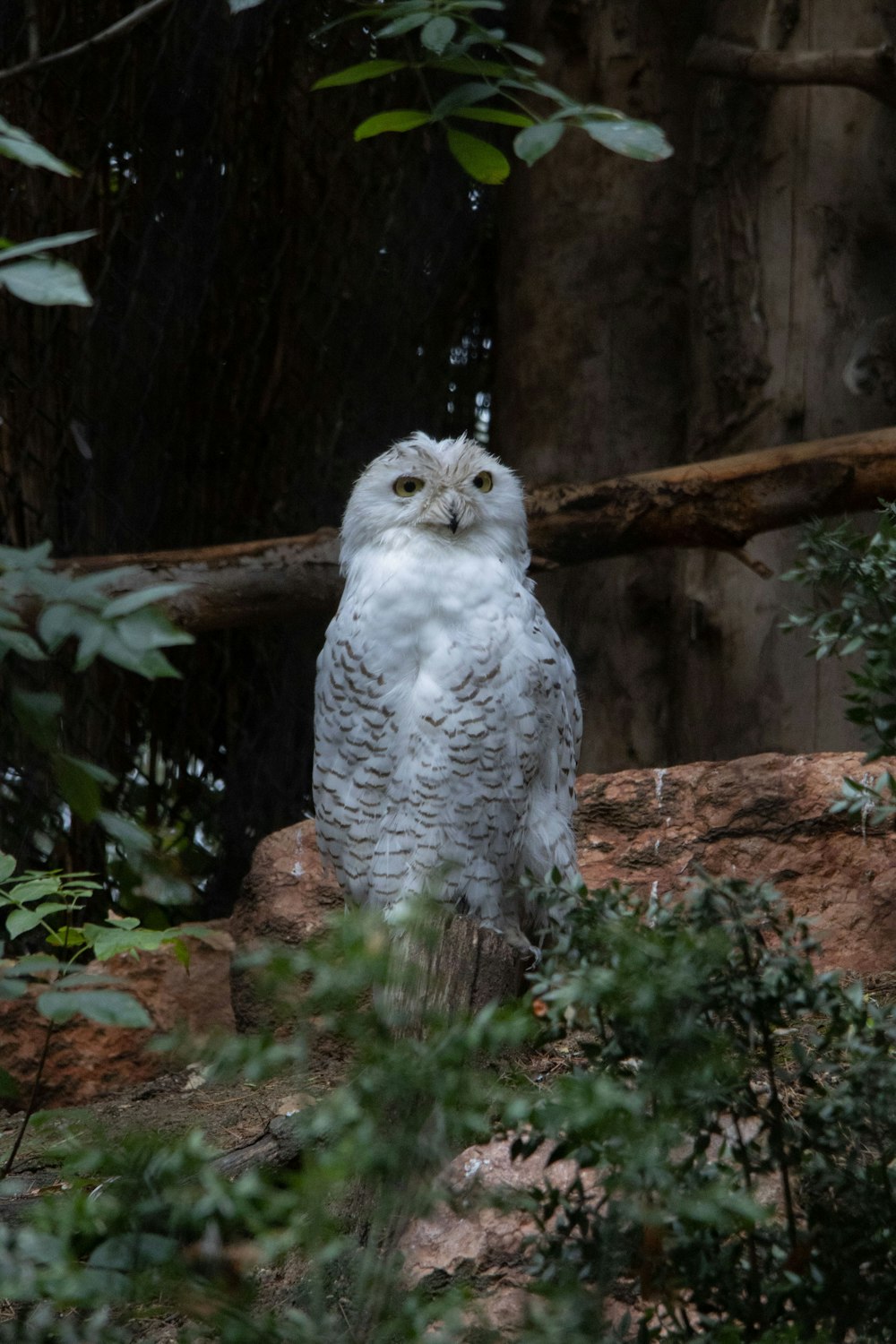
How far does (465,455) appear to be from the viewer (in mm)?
2844

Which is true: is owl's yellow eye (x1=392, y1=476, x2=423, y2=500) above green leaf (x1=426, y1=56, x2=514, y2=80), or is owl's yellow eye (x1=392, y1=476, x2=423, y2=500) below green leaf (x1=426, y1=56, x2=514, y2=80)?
below

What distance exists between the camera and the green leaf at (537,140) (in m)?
1.40

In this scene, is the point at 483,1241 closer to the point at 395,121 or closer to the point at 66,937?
the point at 66,937

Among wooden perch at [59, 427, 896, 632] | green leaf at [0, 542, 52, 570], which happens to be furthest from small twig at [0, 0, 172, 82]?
wooden perch at [59, 427, 896, 632]

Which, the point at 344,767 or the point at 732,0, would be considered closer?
the point at 344,767

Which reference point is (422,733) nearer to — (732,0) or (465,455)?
(465,455)

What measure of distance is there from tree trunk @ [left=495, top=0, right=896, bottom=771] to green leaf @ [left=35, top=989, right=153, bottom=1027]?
9.51ft

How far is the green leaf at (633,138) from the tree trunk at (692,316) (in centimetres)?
235

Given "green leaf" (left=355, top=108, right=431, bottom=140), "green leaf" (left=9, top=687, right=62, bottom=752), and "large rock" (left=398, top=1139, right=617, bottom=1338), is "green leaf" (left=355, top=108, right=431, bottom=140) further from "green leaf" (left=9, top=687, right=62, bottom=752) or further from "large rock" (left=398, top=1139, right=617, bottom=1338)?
"large rock" (left=398, top=1139, right=617, bottom=1338)

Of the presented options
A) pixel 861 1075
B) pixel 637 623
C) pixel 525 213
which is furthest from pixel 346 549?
pixel 861 1075

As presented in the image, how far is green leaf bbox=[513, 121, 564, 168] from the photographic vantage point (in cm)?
140

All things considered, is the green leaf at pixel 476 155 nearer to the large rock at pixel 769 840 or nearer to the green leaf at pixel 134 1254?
the green leaf at pixel 134 1254

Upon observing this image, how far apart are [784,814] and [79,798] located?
2.49 meters

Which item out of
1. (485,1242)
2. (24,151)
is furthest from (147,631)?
(485,1242)
